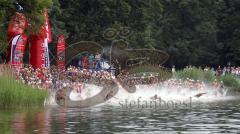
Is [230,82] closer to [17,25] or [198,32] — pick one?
[17,25]

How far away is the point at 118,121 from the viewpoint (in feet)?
78.2

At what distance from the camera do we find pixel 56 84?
123 ft

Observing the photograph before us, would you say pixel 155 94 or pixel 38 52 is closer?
pixel 155 94

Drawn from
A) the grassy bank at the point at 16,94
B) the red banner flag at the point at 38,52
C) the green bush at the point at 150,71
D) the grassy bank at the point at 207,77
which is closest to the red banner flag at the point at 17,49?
the red banner flag at the point at 38,52

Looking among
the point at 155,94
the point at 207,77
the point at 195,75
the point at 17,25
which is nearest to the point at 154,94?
the point at 155,94

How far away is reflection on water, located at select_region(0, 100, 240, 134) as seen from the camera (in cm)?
2084

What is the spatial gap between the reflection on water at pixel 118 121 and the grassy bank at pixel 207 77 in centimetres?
2120

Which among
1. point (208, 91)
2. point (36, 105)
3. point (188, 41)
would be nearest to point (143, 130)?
point (36, 105)

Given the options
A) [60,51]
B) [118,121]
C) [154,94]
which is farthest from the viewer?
[60,51]

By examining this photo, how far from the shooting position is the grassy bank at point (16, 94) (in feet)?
94.8

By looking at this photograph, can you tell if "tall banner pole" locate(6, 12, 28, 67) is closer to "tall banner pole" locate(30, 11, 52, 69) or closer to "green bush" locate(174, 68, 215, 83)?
"tall banner pole" locate(30, 11, 52, 69)

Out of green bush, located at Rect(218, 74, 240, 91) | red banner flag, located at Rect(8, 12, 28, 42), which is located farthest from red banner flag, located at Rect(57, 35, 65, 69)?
green bush, located at Rect(218, 74, 240, 91)

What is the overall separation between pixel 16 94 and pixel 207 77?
81.8 ft

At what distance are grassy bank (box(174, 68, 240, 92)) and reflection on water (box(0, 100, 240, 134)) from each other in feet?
69.6
